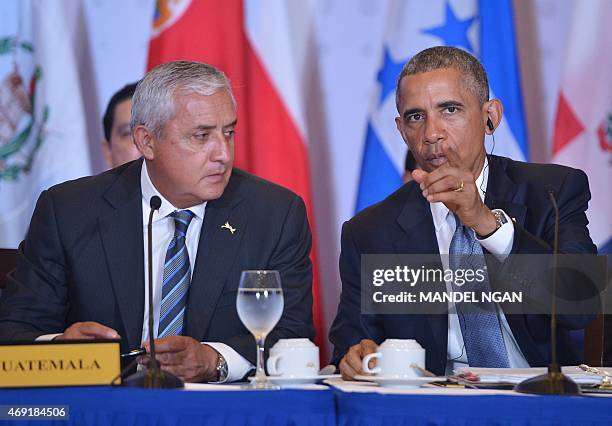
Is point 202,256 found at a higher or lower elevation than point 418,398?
higher

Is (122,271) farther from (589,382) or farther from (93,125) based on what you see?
(93,125)

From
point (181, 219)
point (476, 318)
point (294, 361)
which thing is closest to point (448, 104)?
point (476, 318)

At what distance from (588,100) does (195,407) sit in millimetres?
3371

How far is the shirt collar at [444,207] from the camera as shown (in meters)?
3.01

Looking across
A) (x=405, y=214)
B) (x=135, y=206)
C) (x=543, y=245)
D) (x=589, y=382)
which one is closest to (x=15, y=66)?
(x=135, y=206)

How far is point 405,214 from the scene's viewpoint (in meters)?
3.06

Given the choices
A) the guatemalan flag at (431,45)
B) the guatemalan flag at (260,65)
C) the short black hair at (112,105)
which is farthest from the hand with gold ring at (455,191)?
the short black hair at (112,105)

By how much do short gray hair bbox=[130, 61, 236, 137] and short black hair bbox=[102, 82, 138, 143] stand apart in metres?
1.68

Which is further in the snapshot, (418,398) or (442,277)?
(442,277)

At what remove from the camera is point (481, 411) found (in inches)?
67.0

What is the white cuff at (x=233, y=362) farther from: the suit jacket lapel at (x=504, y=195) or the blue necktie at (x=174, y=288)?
the suit jacket lapel at (x=504, y=195)

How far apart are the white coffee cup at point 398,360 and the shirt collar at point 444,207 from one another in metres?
0.98

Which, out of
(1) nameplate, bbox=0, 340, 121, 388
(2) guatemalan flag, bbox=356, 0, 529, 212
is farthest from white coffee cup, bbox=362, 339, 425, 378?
(2) guatemalan flag, bbox=356, 0, 529, 212

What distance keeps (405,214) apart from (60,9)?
2.51m
